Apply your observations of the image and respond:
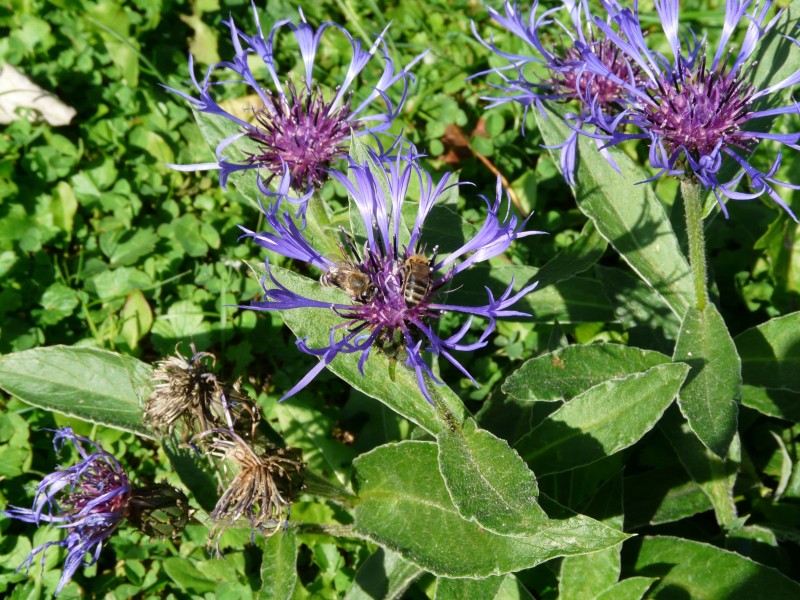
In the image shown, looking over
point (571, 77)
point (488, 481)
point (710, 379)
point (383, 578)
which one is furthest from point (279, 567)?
point (571, 77)

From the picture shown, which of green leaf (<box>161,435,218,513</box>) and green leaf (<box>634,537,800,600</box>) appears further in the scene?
green leaf (<box>161,435,218,513</box>)

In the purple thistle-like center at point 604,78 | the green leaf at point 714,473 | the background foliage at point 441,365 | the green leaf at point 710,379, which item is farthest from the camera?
the purple thistle-like center at point 604,78

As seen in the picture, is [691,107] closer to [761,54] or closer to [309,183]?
[761,54]

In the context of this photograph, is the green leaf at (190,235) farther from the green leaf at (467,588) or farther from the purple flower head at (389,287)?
the green leaf at (467,588)

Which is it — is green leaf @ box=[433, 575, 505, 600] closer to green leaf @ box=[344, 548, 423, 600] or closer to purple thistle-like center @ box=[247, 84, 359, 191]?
green leaf @ box=[344, 548, 423, 600]

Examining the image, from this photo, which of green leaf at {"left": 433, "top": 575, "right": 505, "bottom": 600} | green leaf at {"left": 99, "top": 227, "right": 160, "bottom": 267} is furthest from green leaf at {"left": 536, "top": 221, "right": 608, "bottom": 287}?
green leaf at {"left": 99, "top": 227, "right": 160, "bottom": 267}

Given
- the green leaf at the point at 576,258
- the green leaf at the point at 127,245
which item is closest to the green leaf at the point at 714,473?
the green leaf at the point at 576,258

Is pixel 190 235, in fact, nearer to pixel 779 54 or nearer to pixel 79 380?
pixel 79 380

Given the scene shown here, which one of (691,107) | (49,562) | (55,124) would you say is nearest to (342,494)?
(49,562)
